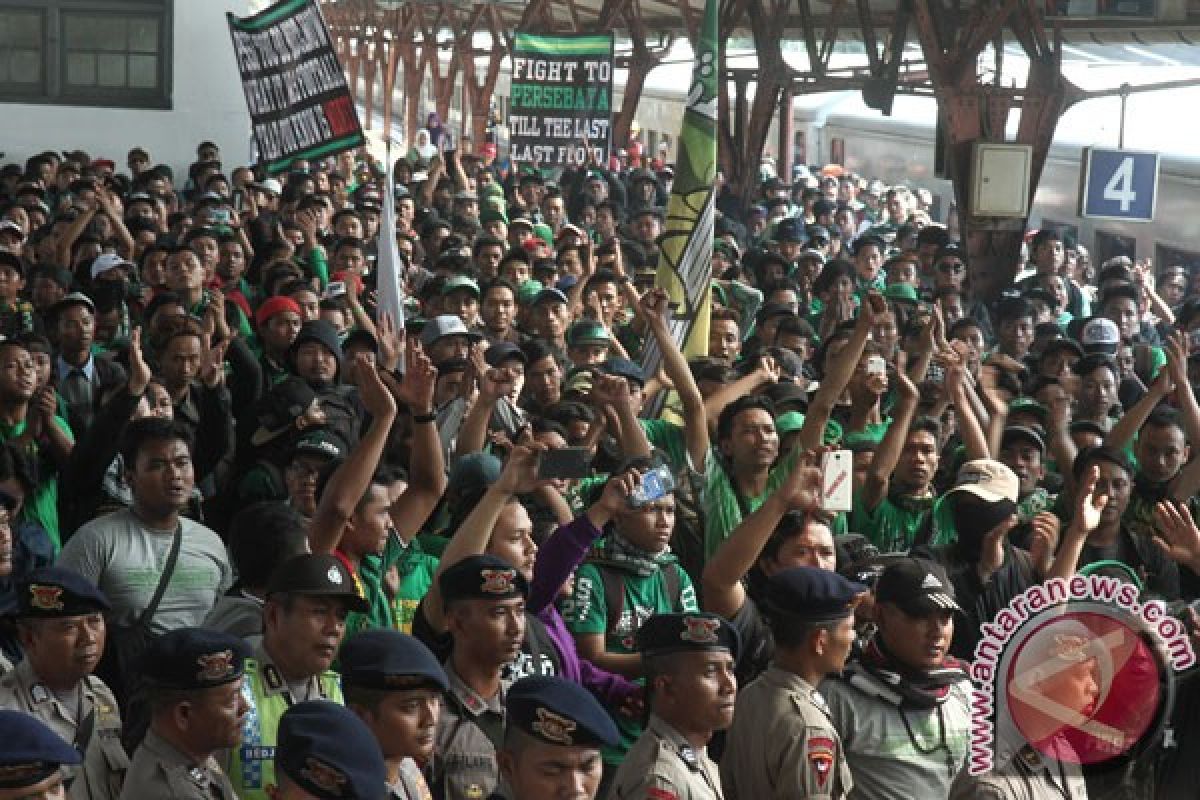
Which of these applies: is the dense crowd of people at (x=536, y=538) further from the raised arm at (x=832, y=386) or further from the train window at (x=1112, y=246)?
the train window at (x=1112, y=246)

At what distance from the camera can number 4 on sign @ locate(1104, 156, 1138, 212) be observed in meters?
15.8

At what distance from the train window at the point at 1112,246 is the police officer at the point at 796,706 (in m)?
16.9

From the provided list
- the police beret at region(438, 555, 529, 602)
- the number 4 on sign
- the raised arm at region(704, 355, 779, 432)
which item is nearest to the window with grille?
the number 4 on sign

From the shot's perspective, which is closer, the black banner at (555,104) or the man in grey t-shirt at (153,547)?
the man in grey t-shirt at (153,547)

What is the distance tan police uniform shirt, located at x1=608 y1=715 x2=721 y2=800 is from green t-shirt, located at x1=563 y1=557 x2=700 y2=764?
3.20ft

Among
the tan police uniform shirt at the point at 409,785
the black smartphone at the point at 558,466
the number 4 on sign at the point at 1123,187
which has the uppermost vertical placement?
the number 4 on sign at the point at 1123,187

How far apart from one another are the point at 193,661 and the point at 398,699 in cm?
47

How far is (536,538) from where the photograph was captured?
21.9ft

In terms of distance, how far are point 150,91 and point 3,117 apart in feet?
5.24

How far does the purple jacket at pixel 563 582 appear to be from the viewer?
18.7ft

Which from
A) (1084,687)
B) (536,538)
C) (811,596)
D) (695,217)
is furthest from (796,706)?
(695,217)

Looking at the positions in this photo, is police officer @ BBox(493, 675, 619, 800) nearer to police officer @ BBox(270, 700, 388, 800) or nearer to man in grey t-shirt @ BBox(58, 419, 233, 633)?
police officer @ BBox(270, 700, 388, 800)

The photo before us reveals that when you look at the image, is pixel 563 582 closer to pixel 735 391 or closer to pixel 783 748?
pixel 783 748

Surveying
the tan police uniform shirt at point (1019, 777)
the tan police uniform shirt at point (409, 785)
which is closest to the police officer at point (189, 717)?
the tan police uniform shirt at point (409, 785)
